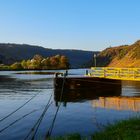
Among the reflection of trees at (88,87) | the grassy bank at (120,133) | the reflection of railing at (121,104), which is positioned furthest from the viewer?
the reflection of trees at (88,87)

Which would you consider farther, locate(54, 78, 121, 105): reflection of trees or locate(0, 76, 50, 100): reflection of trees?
locate(54, 78, 121, 105): reflection of trees

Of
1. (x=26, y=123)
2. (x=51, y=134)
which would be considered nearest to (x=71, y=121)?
(x=26, y=123)

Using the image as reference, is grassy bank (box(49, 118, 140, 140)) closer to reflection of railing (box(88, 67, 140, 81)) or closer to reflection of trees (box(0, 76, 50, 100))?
reflection of trees (box(0, 76, 50, 100))

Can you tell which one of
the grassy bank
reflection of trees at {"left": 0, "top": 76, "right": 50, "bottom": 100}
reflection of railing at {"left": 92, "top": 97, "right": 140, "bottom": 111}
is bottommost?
reflection of trees at {"left": 0, "top": 76, "right": 50, "bottom": 100}

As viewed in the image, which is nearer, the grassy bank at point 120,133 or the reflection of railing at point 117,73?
the grassy bank at point 120,133

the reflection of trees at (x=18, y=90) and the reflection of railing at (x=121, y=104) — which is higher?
the reflection of railing at (x=121, y=104)

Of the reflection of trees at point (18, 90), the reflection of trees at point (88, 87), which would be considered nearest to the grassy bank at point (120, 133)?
the reflection of trees at point (18, 90)

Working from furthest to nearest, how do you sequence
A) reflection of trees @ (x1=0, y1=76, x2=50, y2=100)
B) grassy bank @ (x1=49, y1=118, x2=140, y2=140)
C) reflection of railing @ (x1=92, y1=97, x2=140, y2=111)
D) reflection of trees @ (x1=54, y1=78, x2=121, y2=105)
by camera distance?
reflection of trees @ (x1=54, y1=78, x2=121, y2=105)
reflection of trees @ (x1=0, y1=76, x2=50, y2=100)
reflection of railing @ (x1=92, y1=97, x2=140, y2=111)
grassy bank @ (x1=49, y1=118, x2=140, y2=140)

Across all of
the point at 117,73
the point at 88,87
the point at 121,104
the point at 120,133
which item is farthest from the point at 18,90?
the point at 120,133

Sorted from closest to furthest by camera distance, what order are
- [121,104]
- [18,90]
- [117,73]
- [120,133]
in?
1. [120,133]
2. [121,104]
3. [117,73]
4. [18,90]

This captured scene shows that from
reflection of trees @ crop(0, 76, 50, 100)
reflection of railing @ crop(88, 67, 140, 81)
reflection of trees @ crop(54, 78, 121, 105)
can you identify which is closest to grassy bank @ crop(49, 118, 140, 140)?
reflection of trees @ crop(0, 76, 50, 100)

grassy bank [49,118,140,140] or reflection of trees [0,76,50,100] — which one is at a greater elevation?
grassy bank [49,118,140,140]

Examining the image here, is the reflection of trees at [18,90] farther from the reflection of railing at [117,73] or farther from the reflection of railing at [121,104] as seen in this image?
the reflection of railing at [121,104]

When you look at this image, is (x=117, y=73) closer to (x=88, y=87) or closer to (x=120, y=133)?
(x=88, y=87)
